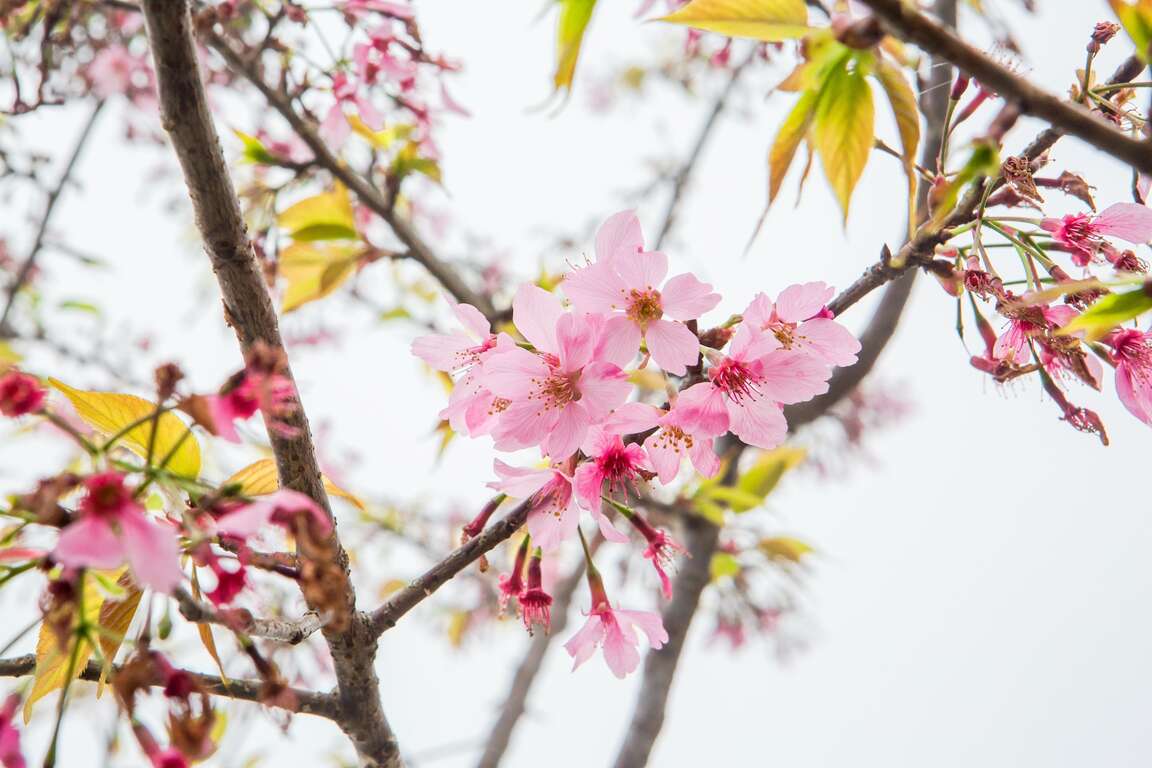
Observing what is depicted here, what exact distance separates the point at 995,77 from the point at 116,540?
412 millimetres

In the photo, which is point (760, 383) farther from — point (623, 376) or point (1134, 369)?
point (1134, 369)

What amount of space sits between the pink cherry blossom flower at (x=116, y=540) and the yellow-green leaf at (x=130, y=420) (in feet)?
0.54

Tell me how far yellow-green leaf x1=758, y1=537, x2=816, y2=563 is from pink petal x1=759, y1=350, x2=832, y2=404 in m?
0.98

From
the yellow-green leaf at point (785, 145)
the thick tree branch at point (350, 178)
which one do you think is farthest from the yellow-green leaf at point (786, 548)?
the yellow-green leaf at point (785, 145)

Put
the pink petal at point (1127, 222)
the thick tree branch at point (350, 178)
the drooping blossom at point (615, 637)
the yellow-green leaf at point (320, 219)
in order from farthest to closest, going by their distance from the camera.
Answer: the yellow-green leaf at point (320, 219)
the thick tree branch at point (350, 178)
the drooping blossom at point (615, 637)
the pink petal at point (1127, 222)

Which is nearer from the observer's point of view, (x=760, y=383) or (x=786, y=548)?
(x=760, y=383)

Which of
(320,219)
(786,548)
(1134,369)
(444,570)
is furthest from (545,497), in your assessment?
(786,548)

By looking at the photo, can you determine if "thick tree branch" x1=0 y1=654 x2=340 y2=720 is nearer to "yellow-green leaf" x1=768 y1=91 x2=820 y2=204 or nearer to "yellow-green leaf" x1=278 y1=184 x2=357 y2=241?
"yellow-green leaf" x1=768 y1=91 x2=820 y2=204

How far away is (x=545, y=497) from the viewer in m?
0.57

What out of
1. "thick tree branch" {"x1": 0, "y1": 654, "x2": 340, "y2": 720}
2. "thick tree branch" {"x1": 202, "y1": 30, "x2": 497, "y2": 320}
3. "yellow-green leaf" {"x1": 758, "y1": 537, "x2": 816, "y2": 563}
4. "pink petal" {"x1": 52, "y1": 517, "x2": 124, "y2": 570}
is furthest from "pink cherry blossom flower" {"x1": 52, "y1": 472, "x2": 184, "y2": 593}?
"yellow-green leaf" {"x1": 758, "y1": 537, "x2": 816, "y2": 563}

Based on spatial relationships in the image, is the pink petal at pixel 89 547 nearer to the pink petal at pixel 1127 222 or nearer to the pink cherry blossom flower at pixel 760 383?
the pink cherry blossom flower at pixel 760 383

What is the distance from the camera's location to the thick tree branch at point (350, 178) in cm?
100

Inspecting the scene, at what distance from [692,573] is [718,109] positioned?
4.08ft

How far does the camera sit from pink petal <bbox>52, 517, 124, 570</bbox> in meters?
0.33
